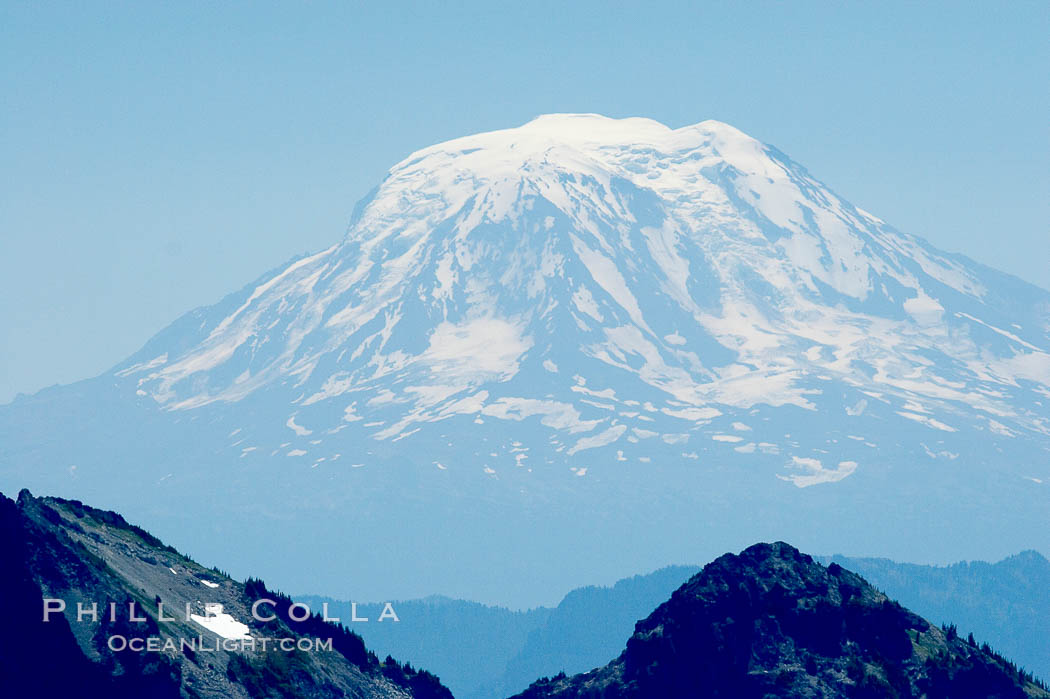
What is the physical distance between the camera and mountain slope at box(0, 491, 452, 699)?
6500 centimetres

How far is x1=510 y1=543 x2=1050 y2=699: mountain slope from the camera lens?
248 feet

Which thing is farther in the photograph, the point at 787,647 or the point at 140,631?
the point at 787,647

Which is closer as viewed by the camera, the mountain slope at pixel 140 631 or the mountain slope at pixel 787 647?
the mountain slope at pixel 140 631

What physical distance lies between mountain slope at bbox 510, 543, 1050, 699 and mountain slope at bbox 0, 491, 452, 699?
8415mm

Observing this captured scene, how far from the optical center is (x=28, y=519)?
6906 centimetres

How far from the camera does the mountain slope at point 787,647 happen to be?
248 ft

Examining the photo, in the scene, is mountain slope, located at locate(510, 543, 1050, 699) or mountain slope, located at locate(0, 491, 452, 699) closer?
mountain slope, located at locate(0, 491, 452, 699)

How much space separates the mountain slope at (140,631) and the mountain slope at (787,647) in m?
8.41

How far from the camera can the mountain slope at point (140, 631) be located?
65000mm

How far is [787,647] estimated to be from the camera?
7675 cm

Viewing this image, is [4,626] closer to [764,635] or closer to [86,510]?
[86,510]

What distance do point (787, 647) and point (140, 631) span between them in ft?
75.7

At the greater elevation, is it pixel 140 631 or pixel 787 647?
pixel 140 631

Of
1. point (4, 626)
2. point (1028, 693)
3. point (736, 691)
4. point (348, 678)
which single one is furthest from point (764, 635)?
point (4, 626)
